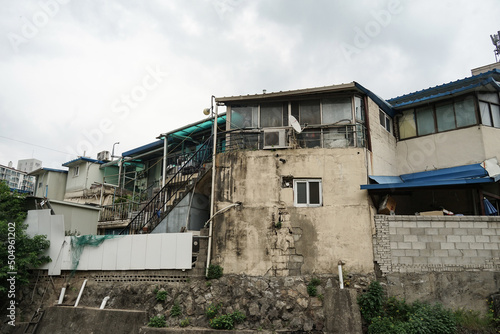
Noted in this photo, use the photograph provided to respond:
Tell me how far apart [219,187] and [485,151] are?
987 centimetres

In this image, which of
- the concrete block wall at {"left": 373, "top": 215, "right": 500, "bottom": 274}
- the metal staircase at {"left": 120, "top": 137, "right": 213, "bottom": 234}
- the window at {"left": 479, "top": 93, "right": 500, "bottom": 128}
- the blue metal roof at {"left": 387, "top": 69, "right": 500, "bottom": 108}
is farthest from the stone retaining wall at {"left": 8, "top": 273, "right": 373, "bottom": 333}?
the window at {"left": 479, "top": 93, "right": 500, "bottom": 128}

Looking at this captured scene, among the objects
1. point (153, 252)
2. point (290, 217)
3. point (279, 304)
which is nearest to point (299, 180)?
point (290, 217)

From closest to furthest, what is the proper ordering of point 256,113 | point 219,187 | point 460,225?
1. point 460,225
2. point 219,187
3. point 256,113

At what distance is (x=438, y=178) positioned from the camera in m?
13.8

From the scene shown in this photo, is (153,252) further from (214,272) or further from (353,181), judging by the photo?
(353,181)

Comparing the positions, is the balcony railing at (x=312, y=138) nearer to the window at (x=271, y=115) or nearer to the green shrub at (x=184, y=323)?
the window at (x=271, y=115)

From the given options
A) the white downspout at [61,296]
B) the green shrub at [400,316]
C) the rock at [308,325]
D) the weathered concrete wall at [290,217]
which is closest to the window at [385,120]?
the weathered concrete wall at [290,217]

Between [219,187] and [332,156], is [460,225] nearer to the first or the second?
[332,156]

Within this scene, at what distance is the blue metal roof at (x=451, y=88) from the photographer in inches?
537

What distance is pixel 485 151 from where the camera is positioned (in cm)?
1337

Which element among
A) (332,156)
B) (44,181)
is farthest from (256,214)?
(44,181)

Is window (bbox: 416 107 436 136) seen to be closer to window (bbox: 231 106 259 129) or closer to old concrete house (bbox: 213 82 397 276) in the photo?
old concrete house (bbox: 213 82 397 276)

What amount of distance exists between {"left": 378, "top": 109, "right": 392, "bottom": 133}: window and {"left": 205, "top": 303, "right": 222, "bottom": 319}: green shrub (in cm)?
940

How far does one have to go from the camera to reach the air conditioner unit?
1276 centimetres
